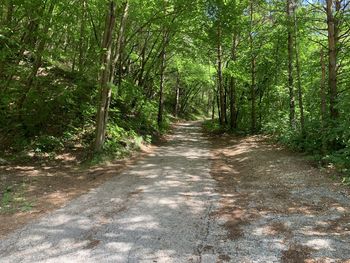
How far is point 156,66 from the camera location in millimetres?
23500

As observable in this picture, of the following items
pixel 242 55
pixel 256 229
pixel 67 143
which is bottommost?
pixel 256 229

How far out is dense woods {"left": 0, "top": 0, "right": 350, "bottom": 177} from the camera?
10836 mm

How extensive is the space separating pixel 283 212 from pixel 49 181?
231 inches

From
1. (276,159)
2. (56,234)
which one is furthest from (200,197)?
(276,159)

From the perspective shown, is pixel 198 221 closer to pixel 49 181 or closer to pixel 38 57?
pixel 49 181

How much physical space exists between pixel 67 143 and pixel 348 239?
9699mm

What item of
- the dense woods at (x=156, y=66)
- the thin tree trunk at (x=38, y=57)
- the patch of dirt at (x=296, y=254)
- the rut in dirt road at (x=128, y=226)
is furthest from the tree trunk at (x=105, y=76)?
the patch of dirt at (x=296, y=254)

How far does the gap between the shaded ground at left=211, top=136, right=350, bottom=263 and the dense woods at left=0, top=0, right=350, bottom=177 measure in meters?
1.37

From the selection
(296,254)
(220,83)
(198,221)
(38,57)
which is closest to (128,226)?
(198,221)

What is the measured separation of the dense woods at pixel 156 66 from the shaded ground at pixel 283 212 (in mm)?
1374

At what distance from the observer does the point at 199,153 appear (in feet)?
46.2

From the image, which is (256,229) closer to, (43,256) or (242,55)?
(43,256)

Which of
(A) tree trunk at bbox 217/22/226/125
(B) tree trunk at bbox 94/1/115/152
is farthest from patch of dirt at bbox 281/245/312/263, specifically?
(A) tree trunk at bbox 217/22/226/125

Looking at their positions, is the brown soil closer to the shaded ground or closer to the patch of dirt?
the shaded ground
